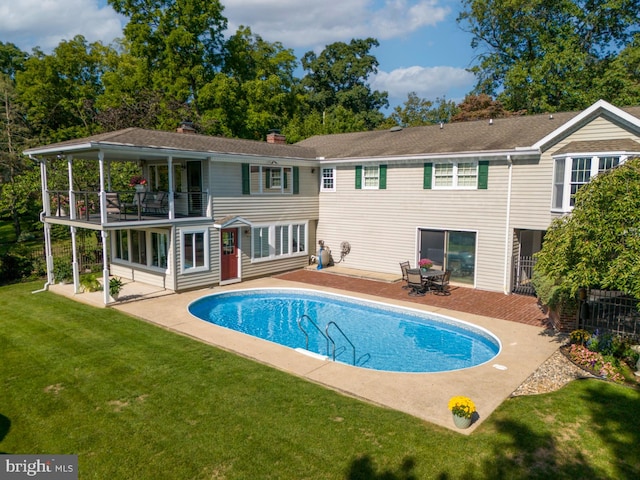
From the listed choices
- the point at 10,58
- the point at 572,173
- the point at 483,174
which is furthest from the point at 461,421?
the point at 10,58

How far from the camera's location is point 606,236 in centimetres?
888

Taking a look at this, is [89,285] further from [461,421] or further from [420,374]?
[461,421]

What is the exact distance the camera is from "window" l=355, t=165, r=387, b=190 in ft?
65.0

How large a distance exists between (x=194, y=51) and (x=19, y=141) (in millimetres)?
15161

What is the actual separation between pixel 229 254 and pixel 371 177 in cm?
749

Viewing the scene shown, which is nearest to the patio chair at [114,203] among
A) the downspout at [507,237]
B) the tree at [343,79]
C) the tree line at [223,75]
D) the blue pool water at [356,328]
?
the blue pool water at [356,328]

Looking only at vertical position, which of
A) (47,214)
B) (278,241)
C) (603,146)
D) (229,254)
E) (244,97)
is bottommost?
(229,254)

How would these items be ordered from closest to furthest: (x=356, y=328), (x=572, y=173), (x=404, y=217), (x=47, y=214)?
(x=356, y=328) < (x=572, y=173) < (x=47, y=214) < (x=404, y=217)

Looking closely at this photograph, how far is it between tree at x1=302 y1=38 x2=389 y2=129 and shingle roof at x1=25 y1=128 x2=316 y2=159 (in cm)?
3384

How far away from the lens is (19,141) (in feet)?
105

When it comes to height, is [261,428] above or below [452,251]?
below

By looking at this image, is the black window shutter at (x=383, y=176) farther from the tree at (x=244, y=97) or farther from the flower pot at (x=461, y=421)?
the tree at (x=244, y=97)

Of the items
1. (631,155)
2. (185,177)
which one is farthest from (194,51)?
(631,155)

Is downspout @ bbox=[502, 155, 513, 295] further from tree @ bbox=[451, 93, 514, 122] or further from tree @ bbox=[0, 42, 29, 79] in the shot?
tree @ bbox=[0, 42, 29, 79]
